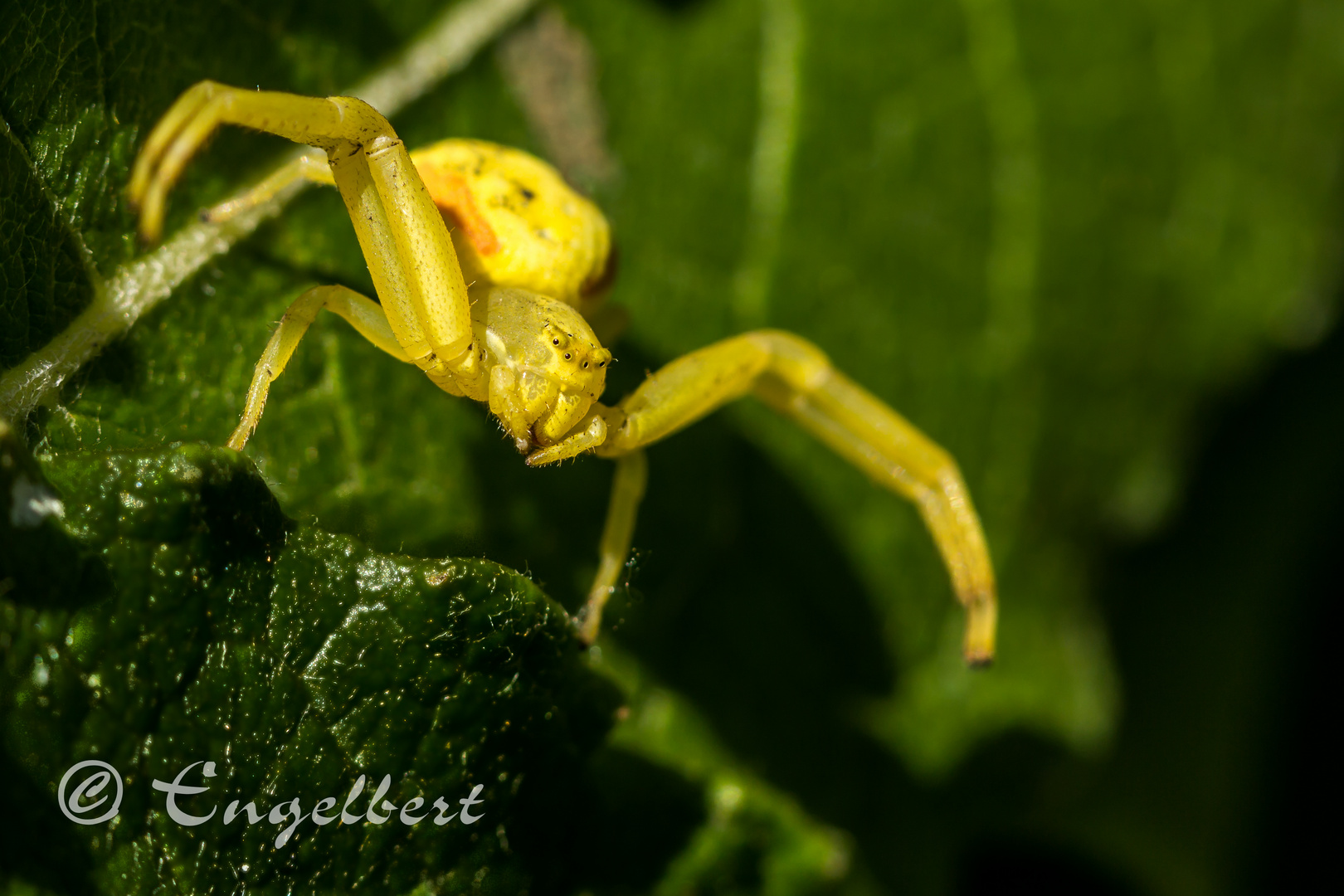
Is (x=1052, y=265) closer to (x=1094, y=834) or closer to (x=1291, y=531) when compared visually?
(x=1291, y=531)

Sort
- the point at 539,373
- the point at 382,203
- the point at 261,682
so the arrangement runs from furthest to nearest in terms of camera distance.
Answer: the point at 539,373, the point at 382,203, the point at 261,682

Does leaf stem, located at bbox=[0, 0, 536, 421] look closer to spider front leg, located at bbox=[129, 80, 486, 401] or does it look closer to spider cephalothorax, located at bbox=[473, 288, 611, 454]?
spider front leg, located at bbox=[129, 80, 486, 401]

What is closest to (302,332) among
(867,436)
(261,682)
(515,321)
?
(515,321)

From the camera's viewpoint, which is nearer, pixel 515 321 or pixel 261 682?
pixel 261 682

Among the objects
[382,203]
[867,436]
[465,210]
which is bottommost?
[867,436]

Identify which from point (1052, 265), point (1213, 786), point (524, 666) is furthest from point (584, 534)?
point (1213, 786)

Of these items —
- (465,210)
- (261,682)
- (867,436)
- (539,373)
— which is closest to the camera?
(261,682)
